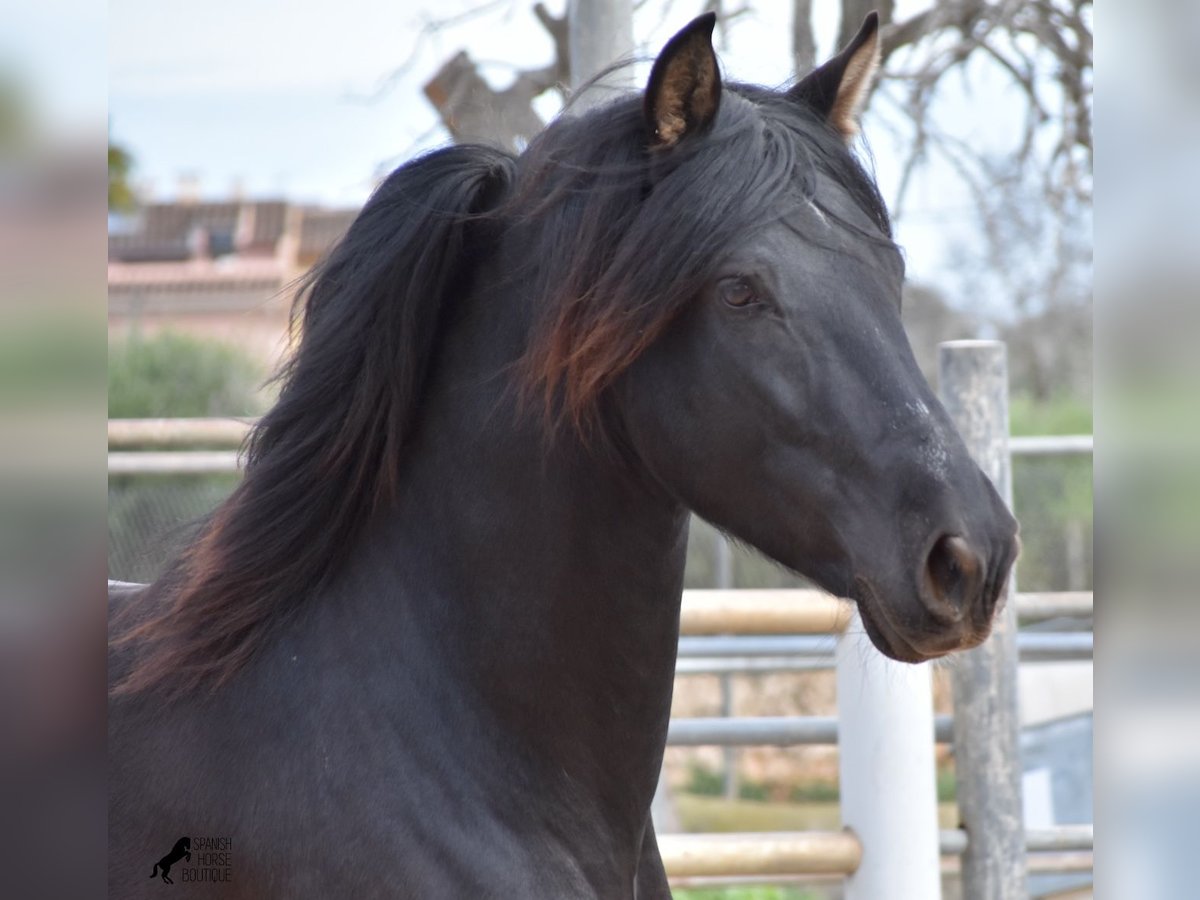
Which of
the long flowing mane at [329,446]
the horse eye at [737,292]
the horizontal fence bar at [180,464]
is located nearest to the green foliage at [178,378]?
the horizontal fence bar at [180,464]

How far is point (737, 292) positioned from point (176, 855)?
1149 millimetres

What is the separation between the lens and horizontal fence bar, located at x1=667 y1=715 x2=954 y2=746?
3.46m

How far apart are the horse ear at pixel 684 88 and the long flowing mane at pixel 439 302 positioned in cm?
3

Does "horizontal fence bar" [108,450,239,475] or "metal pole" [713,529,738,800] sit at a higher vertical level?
"horizontal fence bar" [108,450,239,475]

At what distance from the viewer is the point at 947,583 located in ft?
5.27

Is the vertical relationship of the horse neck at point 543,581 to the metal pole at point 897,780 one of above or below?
above

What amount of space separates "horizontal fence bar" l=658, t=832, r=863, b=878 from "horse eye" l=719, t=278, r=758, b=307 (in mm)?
1802

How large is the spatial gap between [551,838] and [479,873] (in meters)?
0.15

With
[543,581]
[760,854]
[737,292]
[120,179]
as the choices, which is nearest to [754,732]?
[760,854]

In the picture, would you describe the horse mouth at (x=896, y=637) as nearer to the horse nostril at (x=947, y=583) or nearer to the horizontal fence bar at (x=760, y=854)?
the horse nostril at (x=947, y=583)

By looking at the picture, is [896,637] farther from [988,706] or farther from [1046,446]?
[1046,446]

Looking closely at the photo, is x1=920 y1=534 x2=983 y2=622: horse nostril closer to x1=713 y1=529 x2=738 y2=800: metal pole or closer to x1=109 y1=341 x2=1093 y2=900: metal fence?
x1=109 y1=341 x2=1093 y2=900: metal fence

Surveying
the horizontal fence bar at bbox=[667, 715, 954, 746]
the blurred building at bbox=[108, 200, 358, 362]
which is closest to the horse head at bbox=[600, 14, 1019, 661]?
the horizontal fence bar at bbox=[667, 715, 954, 746]

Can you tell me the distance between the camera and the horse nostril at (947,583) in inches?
62.2
